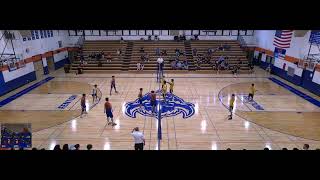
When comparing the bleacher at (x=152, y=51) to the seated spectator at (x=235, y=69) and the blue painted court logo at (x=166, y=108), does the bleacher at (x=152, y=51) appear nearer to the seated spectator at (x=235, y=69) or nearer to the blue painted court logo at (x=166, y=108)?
the seated spectator at (x=235, y=69)

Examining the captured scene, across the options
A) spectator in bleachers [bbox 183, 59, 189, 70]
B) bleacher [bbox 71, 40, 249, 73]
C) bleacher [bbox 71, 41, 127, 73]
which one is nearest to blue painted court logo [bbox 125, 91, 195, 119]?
spectator in bleachers [bbox 183, 59, 189, 70]

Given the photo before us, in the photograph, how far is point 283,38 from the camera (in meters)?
21.7

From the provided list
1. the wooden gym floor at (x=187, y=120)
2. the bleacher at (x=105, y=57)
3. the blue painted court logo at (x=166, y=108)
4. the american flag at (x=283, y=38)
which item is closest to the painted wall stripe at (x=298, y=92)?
the wooden gym floor at (x=187, y=120)

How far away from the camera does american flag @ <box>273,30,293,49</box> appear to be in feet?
69.4

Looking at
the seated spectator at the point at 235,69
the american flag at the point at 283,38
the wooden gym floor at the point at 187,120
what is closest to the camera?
the wooden gym floor at the point at 187,120

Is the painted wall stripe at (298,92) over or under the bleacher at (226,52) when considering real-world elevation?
under

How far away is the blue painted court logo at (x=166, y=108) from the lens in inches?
525

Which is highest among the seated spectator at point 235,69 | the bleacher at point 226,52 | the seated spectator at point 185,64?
the bleacher at point 226,52

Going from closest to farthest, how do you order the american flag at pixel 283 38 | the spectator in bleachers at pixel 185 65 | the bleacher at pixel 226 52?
1. the american flag at pixel 283 38
2. the spectator in bleachers at pixel 185 65
3. the bleacher at pixel 226 52

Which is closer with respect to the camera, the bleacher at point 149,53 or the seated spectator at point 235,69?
the seated spectator at point 235,69

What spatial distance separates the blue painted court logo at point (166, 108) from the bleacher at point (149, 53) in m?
10.2

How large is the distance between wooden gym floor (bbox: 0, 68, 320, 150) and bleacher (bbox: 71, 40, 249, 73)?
6.24 meters
